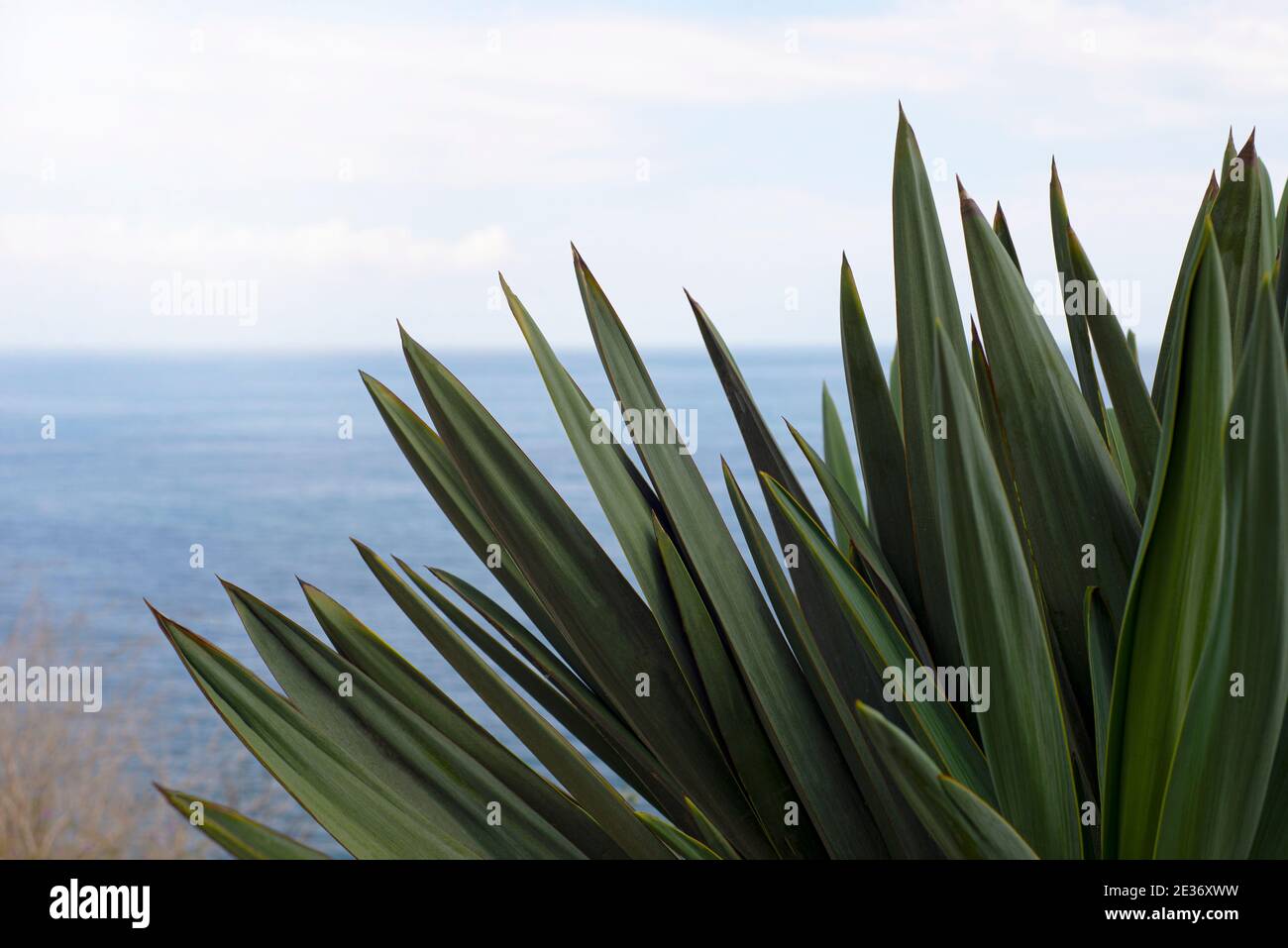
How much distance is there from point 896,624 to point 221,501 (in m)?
10.3

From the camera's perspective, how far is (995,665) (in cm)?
40

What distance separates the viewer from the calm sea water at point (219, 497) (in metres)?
6.45

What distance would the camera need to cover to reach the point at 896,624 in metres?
0.50

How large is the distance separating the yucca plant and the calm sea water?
1500 millimetres

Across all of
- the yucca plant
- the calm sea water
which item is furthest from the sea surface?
the yucca plant

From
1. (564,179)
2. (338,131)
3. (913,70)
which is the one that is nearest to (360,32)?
(338,131)

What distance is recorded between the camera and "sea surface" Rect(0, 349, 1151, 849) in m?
Answer: 6.04

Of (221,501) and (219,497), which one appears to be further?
(219,497)

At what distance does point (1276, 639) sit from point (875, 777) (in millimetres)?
185
